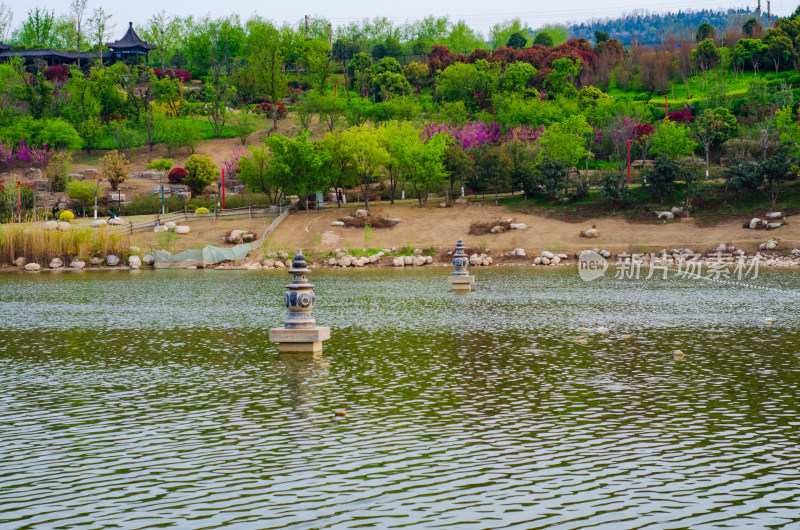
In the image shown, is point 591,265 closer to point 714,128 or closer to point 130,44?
point 714,128

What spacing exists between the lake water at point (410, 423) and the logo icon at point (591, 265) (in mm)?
21363

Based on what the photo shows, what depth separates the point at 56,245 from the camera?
62.7 meters

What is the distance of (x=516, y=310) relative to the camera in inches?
1197

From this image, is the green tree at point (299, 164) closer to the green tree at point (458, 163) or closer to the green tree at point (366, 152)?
the green tree at point (366, 152)

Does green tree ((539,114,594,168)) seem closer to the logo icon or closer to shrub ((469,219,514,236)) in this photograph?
shrub ((469,219,514,236))

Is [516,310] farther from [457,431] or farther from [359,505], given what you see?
[359,505]

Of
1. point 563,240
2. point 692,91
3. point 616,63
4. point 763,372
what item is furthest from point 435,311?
point 616,63

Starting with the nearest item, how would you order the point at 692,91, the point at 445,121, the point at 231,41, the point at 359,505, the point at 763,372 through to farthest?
1. the point at 359,505
2. the point at 763,372
3. the point at 445,121
4. the point at 692,91
5. the point at 231,41

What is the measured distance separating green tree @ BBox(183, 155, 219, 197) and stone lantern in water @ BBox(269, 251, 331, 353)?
68.1 meters

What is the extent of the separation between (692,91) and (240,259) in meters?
77.5

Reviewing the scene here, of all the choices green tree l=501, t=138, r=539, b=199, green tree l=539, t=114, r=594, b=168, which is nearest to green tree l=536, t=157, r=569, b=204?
green tree l=539, t=114, r=594, b=168

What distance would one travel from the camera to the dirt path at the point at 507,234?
6025cm

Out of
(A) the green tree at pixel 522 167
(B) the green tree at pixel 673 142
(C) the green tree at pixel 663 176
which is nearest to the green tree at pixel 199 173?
(A) the green tree at pixel 522 167

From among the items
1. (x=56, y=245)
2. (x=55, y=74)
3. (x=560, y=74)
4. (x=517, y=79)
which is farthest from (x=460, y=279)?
(x=55, y=74)
